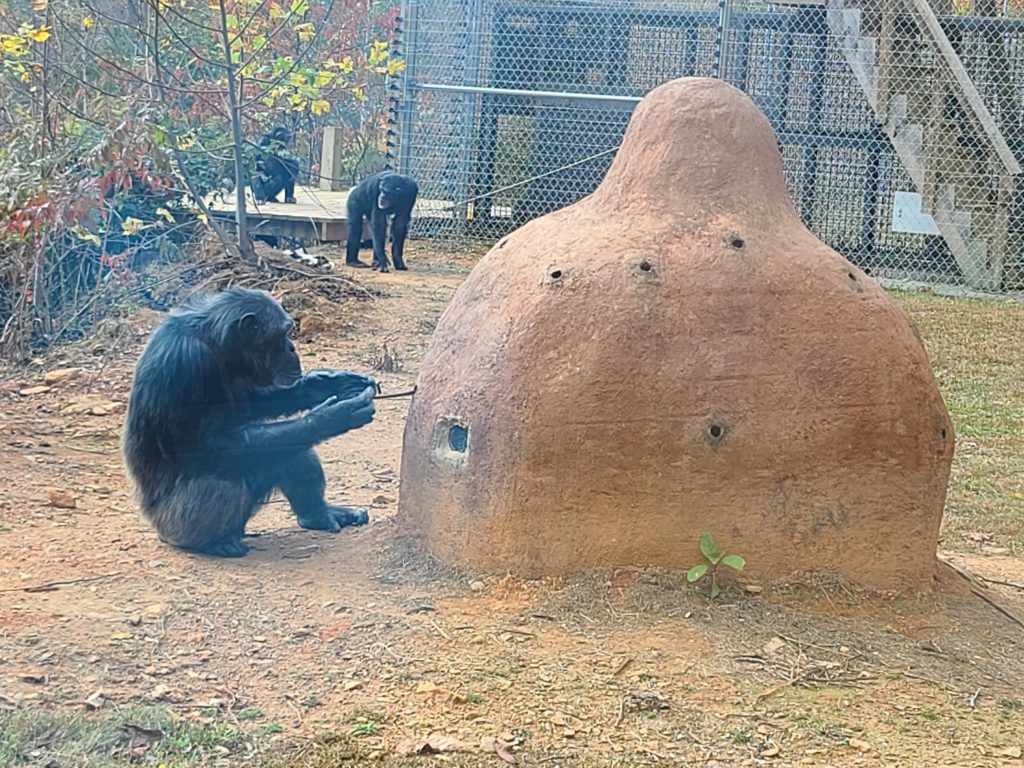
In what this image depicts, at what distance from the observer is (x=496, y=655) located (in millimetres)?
4168

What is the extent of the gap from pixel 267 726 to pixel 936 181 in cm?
1211

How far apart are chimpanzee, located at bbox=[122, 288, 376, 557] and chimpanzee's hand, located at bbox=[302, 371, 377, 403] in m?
0.17

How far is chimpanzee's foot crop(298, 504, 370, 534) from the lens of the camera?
566 cm

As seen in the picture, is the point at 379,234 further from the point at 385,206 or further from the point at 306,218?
the point at 306,218

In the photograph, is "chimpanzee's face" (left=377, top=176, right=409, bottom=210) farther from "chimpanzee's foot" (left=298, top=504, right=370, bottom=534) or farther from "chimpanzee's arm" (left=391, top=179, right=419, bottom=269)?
"chimpanzee's foot" (left=298, top=504, right=370, bottom=534)

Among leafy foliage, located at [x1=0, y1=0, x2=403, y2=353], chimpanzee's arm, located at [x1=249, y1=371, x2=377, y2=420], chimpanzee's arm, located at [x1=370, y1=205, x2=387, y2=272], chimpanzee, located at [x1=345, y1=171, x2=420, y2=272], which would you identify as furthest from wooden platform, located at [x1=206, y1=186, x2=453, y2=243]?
chimpanzee's arm, located at [x1=249, y1=371, x2=377, y2=420]

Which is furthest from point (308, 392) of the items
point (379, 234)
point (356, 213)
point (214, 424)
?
point (356, 213)

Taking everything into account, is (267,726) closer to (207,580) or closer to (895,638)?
(207,580)

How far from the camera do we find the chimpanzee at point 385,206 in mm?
14289

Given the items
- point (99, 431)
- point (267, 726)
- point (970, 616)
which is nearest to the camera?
point (267, 726)

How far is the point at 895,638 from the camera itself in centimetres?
449

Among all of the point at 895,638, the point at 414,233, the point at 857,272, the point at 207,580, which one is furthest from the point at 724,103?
the point at 414,233

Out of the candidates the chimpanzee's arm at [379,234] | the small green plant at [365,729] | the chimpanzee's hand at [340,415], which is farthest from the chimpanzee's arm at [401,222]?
the small green plant at [365,729]

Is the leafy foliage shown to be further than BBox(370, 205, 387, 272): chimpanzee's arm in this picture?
No
